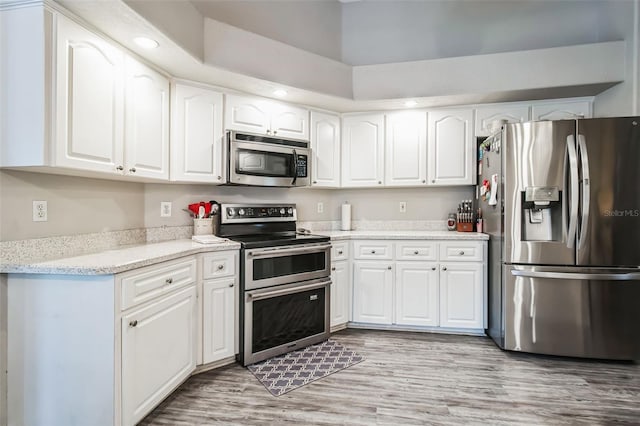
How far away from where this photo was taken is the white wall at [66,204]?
1.69 m

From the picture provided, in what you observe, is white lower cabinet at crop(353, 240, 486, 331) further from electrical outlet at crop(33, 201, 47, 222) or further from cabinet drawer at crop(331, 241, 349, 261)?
electrical outlet at crop(33, 201, 47, 222)

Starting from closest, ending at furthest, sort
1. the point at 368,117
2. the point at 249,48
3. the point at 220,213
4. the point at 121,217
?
the point at 121,217, the point at 249,48, the point at 220,213, the point at 368,117

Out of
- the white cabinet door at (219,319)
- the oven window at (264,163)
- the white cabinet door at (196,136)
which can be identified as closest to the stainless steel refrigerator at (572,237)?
the oven window at (264,163)

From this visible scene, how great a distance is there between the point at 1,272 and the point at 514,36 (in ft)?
14.5

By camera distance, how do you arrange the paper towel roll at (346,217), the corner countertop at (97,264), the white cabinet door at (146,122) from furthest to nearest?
the paper towel roll at (346,217) < the white cabinet door at (146,122) < the corner countertop at (97,264)

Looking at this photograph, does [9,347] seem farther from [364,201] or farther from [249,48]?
[364,201]

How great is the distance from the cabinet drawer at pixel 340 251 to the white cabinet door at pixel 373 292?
138 millimetres

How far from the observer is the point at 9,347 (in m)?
1.62

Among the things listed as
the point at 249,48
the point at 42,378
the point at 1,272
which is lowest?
the point at 42,378

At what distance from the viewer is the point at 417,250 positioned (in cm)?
310

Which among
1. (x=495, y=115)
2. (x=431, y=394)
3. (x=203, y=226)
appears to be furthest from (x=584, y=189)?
(x=203, y=226)

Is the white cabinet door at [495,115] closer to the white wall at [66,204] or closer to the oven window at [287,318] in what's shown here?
the oven window at [287,318]

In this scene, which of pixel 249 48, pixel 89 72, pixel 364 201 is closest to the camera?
pixel 89 72

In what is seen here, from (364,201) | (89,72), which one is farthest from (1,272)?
(364,201)
